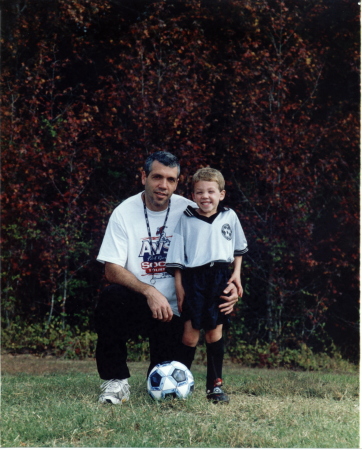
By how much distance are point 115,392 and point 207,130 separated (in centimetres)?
A: 319

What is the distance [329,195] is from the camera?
5.90 meters

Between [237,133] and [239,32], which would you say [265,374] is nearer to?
[237,133]

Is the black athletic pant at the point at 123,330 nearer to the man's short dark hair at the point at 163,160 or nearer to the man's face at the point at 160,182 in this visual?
the man's face at the point at 160,182

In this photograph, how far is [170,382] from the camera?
3.40m

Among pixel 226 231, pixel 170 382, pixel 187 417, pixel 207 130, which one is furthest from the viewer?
pixel 207 130

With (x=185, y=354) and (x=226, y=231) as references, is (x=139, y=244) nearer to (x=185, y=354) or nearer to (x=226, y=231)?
(x=226, y=231)

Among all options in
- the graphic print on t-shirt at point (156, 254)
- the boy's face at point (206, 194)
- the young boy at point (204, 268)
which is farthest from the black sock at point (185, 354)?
the boy's face at point (206, 194)

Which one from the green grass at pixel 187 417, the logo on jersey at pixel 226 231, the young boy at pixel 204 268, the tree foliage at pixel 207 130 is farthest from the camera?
the tree foliage at pixel 207 130

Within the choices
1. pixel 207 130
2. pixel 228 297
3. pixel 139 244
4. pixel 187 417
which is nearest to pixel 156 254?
pixel 139 244

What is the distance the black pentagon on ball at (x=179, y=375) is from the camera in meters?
3.41

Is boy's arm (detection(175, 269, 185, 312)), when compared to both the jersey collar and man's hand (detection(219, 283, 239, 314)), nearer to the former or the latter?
man's hand (detection(219, 283, 239, 314))

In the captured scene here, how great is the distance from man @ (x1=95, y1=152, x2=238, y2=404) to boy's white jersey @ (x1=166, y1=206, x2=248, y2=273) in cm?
23

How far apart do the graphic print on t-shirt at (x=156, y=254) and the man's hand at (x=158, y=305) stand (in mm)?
259

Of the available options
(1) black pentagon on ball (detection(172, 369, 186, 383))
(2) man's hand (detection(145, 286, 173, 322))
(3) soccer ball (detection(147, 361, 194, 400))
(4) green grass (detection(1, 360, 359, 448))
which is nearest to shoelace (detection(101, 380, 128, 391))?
(4) green grass (detection(1, 360, 359, 448))
